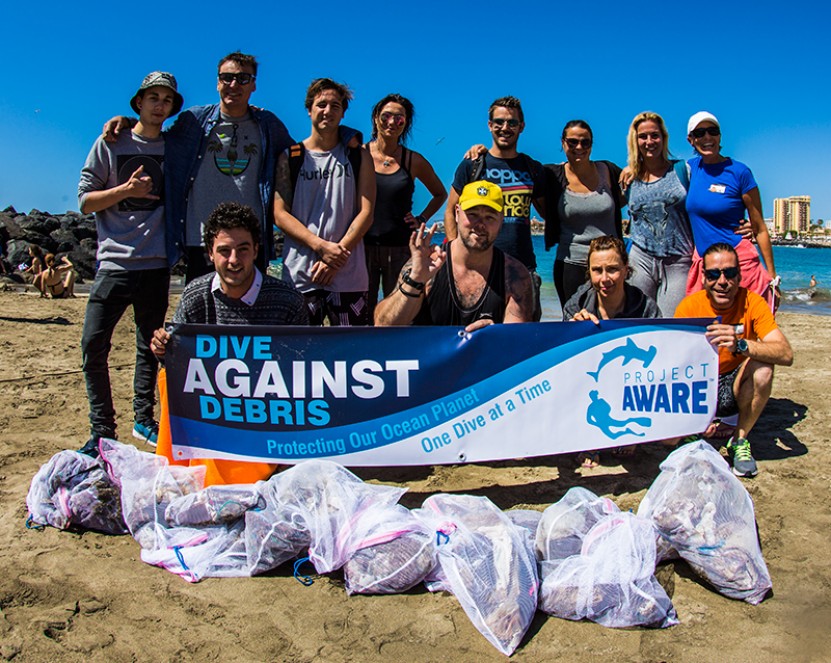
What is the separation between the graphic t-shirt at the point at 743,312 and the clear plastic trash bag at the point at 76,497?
3.66 m

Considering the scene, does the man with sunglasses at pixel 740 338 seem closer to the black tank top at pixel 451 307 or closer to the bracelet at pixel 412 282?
the black tank top at pixel 451 307

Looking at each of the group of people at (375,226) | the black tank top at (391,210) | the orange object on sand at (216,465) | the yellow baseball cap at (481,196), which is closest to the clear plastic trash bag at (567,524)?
the group of people at (375,226)

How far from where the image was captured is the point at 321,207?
472 centimetres

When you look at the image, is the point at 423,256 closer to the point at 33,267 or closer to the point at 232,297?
the point at 232,297

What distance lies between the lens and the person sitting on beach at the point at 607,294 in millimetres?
4293

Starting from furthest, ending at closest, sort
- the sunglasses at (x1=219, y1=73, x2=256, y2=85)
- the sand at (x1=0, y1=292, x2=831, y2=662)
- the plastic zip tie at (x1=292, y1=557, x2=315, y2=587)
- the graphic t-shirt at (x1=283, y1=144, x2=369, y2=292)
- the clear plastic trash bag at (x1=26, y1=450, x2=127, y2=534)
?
the graphic t-shirt at (x1=283, y1=144, x2=369, y2=292) < the sunglasses at (x1=219, y1=73, x2=256, y2=85) < the clear plastic trash bag at (x1=26, y1=450, x2=127, y2=534) < the plastic zip tie at (x1=292, y1=557, x2=315, y2=587) < the sand at (x1=0, y1=292, x2=831, y2=662)

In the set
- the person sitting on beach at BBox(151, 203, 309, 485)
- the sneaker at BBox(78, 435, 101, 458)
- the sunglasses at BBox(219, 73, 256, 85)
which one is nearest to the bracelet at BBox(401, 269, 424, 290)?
the person sitting on beach at BBox(151, 203, 309, 485)

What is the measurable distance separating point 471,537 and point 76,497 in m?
2.03

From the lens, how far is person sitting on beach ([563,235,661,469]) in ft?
14.1

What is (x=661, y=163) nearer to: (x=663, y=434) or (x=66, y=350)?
(x=663, y=434)

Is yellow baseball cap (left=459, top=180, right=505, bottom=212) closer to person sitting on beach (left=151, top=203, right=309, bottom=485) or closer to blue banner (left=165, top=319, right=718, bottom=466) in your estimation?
blue banner (left=165, top=319, right=718, bottom=466)

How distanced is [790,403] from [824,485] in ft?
7.08

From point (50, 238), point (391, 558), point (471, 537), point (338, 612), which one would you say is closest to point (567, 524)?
point (471, 537)

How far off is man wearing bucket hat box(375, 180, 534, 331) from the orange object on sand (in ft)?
3.74
